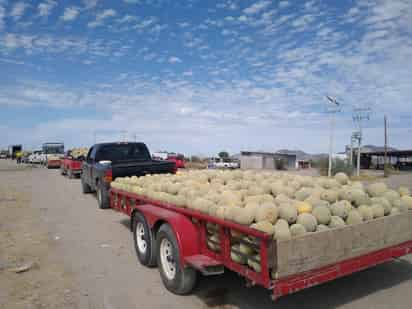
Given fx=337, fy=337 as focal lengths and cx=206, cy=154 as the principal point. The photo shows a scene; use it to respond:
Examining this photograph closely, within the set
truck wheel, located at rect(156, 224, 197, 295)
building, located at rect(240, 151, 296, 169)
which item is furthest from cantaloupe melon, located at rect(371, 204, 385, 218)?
building, located at rect(240, 151, 296, 169)

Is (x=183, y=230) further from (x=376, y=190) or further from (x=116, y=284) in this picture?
(x=376, y=190)

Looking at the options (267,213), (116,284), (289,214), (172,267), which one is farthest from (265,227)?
(116,284)

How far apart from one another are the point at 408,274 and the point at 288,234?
3.13 metres

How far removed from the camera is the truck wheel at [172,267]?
173 inches

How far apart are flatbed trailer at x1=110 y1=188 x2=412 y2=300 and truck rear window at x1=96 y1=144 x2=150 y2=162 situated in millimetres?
5737

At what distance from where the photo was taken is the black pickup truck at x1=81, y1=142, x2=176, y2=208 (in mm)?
9422

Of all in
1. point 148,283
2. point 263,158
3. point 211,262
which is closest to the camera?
point 211,262

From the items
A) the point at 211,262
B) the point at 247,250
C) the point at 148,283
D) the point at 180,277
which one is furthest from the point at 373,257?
the point at 148,283

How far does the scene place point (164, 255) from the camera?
194 inches

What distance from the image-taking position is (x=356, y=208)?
14.7 ft

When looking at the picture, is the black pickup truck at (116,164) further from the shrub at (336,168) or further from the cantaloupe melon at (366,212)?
the shrub at (336,168)

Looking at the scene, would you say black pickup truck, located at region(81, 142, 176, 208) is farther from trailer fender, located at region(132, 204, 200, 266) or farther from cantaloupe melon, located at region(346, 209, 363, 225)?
cantaloupe melon, located at region(346, 209, 363, 225)

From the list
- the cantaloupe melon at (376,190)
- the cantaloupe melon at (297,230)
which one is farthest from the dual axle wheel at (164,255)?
the cantaloupe melon at (376,190)

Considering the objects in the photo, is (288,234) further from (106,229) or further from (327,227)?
(106,229)
